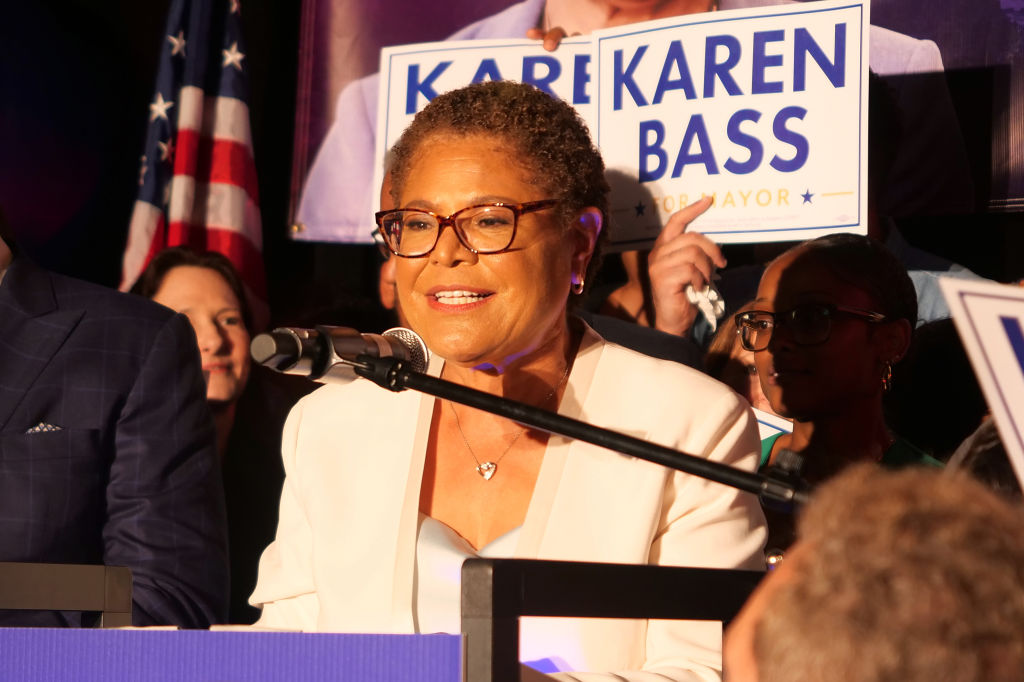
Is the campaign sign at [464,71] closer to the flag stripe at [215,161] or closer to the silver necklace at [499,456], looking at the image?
the flag stripe at [215,161]

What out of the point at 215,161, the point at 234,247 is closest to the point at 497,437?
the point at 234,247

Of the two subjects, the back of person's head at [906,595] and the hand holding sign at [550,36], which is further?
the hand holding sign at [550,36]

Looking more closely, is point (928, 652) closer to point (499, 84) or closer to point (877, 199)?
point (499, 84)

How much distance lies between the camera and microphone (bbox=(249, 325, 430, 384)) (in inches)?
56.0

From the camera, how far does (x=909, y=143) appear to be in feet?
9.68

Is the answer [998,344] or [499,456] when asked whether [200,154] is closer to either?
[499,456]

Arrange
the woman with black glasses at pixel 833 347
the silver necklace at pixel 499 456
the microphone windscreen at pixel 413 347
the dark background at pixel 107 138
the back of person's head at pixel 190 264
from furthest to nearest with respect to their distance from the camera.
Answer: the dark background at pixel 107 138
the back of person's head at pixel 190 264
the woman with black glasses at pixel 833 347
the silver necklace at pixel 499 456
the microphone windscreen at pixel 413 347

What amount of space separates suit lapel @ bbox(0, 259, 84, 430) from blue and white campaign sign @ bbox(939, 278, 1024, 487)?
6.68 ft

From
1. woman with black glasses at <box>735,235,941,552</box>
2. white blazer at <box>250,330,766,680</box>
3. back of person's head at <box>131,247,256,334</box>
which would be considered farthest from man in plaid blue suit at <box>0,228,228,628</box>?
woman with black glasses at <box>735,235,941,552</box>

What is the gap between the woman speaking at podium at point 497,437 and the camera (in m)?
2.00

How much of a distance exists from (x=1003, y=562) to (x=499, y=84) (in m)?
1.63

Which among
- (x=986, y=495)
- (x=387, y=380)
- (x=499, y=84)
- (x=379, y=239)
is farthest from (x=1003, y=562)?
(x=379, y=239)

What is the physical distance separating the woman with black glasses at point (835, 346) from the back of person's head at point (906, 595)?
1.89 m

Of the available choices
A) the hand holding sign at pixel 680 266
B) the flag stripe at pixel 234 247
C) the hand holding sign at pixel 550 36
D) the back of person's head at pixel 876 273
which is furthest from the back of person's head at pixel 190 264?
the back of person's head at pixel 876 273
